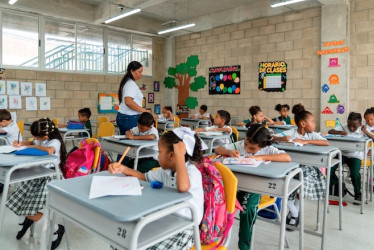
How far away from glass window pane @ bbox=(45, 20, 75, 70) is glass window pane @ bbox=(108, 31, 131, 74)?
40.6 inches

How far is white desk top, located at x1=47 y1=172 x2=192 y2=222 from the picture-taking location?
3.16 ft

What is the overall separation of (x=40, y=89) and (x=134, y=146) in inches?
202

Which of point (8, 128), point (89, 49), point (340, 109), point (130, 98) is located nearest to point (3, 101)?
point (89, 49)

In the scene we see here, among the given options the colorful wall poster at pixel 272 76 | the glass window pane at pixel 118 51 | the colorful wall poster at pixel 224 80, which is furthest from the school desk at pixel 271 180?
the glass window pane at pixel 118 51

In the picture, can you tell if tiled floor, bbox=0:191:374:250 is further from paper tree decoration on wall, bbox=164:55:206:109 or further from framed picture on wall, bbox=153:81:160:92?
framed picture on wall, bbox=153:81:160:92

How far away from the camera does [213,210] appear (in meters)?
1.31

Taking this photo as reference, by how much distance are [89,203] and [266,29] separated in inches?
272

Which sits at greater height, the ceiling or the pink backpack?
the ceiling

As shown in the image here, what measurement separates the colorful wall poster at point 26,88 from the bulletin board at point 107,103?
1673mm

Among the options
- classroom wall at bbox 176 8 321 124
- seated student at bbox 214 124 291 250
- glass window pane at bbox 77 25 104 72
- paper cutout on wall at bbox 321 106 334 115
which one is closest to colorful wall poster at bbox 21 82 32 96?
glass window pane at bbox 77 25 104 72

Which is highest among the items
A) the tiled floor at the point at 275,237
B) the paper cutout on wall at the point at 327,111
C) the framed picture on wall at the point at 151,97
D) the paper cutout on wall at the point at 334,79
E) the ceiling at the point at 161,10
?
the ceiling at the point at 161,10

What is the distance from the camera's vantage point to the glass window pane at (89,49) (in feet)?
24.6

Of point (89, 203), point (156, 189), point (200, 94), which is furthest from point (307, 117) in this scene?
point (200, 94)

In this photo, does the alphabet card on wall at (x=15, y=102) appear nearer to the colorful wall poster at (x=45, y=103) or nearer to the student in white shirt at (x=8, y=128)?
the colorful wall poster at (x=45, y=103)
